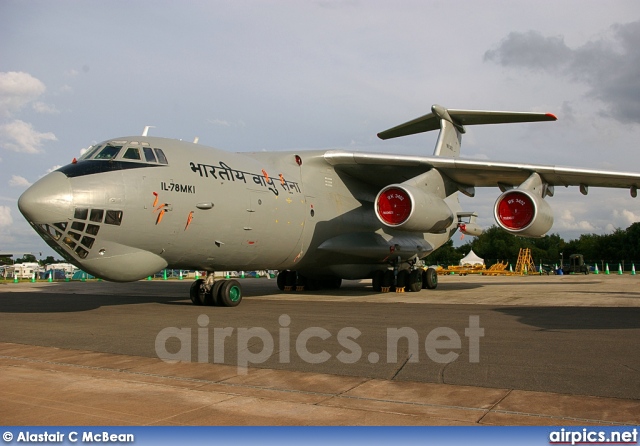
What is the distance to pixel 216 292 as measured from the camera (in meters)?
11.3

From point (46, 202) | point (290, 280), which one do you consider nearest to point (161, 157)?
point (46, 202)

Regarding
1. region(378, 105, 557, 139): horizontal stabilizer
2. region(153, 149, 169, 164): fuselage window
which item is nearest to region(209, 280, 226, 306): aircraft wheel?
region(153, 149, 169, 164): fuselage window

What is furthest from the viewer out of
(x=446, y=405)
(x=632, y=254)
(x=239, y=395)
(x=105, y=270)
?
(x=632, y=254)

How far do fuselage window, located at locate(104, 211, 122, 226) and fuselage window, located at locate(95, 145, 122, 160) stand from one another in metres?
1.00

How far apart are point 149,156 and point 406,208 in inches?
213

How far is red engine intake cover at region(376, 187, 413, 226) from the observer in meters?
12.4

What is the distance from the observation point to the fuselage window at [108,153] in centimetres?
938

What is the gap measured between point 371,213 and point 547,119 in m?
5.15

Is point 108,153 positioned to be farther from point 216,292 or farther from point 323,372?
point 323,372

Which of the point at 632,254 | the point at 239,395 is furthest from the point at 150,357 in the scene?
the point at 632,254

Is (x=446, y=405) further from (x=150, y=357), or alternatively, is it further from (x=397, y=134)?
(x=397, y=134)

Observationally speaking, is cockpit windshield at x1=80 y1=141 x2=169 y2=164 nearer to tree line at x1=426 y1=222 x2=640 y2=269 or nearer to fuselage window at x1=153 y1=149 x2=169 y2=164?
fuselage window at x1=153 y1=149 x2=169 y2=164

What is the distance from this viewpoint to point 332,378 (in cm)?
477

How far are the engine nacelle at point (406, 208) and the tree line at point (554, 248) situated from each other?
4655cm
